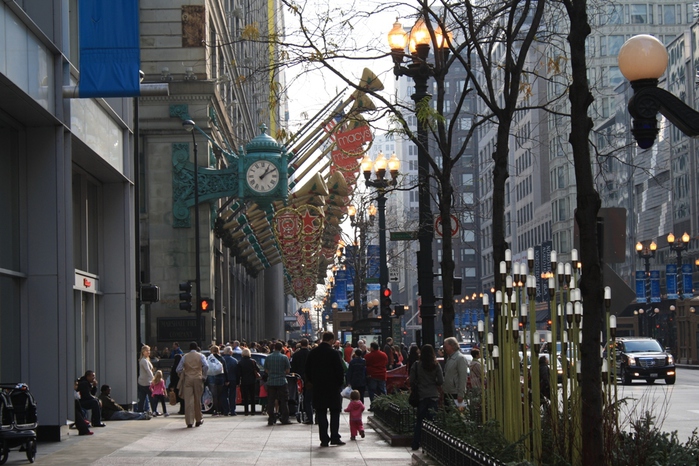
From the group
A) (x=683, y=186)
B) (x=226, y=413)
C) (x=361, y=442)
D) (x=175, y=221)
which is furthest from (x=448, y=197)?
(x=683, y=186)

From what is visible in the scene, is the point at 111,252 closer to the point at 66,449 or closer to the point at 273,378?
the point at 273,378

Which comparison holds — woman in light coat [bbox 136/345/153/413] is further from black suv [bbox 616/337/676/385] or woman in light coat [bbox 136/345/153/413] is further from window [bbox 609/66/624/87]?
window [bbox 609/66/624/87]

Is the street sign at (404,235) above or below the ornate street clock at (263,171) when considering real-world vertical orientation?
below

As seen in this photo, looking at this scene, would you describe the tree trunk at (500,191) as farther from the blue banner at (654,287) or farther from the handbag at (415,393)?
the blue banner at (654,287)

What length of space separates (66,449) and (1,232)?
3.65 meters

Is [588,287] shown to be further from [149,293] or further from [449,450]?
[149,293]

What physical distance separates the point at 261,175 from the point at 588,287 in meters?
35.5

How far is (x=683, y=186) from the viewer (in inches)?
3531

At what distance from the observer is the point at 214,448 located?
18.7 meters

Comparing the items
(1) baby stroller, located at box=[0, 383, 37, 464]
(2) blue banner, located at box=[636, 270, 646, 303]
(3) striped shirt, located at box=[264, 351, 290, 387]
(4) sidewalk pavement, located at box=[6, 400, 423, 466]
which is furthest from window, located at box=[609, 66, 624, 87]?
(1) baby stroller, located at box=[0, 383, 37, 464]

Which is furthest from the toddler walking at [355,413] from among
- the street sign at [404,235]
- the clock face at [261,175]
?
the clock face at [261,175]

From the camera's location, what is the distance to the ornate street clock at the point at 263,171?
44.4 metres

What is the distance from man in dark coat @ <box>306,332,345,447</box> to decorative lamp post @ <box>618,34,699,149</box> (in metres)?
10.5

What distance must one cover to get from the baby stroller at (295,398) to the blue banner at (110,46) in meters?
8.93
